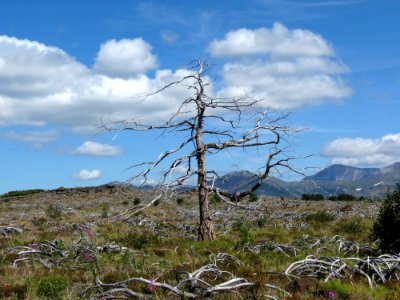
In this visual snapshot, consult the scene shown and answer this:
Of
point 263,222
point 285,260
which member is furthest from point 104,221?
point 285,260

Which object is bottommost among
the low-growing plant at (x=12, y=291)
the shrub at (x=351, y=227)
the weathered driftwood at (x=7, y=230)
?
the shrub at (x=351, y=227)

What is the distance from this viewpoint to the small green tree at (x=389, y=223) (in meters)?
14.2

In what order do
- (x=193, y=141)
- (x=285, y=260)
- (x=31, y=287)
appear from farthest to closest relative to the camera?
1. (x=193, y=141)
2. (x=285, y=260)
3. (x=31, y=287)

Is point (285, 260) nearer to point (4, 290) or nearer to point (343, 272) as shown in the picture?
point (343, 272)

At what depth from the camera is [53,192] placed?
64688 mm

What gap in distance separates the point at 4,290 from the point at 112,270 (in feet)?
8.51

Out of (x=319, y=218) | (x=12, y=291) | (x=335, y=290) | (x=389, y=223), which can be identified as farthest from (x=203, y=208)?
(x=319, y=218)

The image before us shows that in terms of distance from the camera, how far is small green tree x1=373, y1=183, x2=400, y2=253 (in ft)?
46.4

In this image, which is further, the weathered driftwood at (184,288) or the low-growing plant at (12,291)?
the low-growing plant at (12,291)

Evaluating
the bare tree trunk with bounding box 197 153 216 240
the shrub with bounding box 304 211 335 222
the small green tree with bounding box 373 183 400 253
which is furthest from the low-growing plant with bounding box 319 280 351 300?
the shrub with bounding box 304 211 335 222

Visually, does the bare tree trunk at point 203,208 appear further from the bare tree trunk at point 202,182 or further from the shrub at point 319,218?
the shrub at point 319,218

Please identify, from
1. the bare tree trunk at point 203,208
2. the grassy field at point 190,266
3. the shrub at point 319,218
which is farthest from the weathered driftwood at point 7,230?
the shrub at point 319,218

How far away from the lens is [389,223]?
14453 millimetres

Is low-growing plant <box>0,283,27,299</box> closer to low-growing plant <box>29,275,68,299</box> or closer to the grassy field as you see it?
the grassy field
